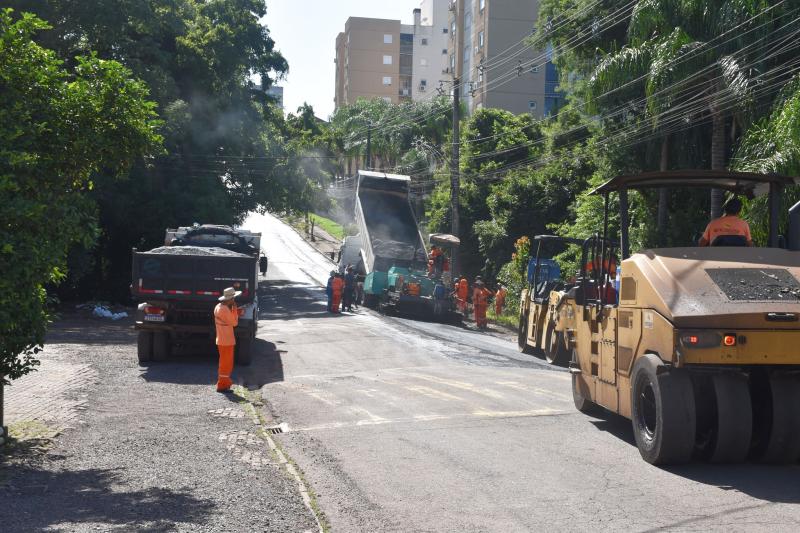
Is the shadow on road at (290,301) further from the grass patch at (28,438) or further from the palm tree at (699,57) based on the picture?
the grass patch at (28,438)

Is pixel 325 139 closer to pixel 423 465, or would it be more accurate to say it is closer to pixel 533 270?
pixel 533 270

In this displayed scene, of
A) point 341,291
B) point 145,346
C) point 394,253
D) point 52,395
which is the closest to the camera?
point 52,395

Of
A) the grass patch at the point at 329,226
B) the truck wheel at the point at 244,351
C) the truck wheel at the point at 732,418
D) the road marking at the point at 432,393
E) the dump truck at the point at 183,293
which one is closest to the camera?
the truck wheel at the point at 732,418

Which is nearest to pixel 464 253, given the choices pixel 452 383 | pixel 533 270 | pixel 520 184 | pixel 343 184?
pixel 520 184

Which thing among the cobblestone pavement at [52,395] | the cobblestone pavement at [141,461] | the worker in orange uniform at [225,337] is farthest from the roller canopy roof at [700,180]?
the cobblestone pavement at [52,395]

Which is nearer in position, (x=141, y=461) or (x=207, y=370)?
(x=141, y=461)

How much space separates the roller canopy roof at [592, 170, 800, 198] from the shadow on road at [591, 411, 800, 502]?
3.04 metres

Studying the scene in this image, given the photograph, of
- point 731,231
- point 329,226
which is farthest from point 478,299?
point 329,226

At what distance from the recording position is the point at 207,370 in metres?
16.9

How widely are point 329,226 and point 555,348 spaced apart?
76.7 m

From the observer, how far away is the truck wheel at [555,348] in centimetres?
1973

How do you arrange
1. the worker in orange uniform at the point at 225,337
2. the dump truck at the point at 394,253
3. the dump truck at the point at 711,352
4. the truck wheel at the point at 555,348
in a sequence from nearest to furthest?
the dump truck at the point at 711,352
the worker in orange uniform at the point at 225,337
the truck wheel at the point at 555,348
the dump truck at the point at 394,253

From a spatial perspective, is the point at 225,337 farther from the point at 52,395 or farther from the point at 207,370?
the point at 207,370

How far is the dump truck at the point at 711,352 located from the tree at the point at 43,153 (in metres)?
5.60
